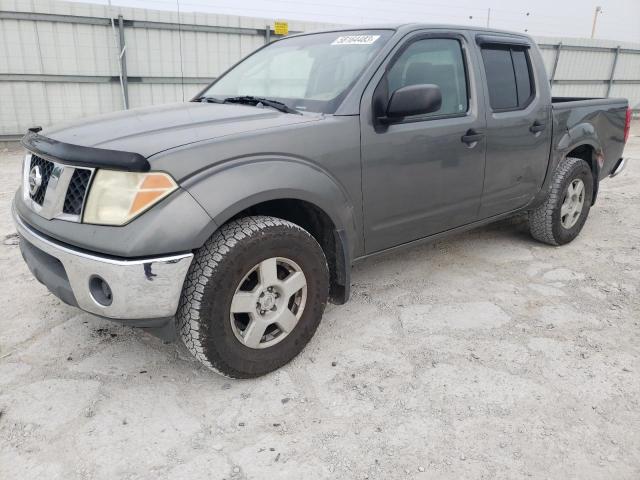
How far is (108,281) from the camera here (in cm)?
200

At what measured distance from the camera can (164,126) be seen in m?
2.38

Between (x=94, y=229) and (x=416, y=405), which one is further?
(x=416, y=405)

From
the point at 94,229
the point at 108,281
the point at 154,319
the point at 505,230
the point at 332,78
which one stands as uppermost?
the point at 332,78

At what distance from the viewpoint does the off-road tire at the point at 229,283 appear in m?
2.14

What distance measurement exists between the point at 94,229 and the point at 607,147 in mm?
4442

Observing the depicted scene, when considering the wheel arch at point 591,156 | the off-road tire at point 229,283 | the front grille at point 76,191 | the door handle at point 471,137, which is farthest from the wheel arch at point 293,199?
the wheel arch at point 591,156

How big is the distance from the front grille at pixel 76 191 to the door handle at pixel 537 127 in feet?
9.82

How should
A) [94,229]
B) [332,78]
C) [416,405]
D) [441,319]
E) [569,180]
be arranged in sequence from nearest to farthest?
1. [94,229]
2. [416,405]
3. [332,78]
4. [441,319]
5. [569,180]

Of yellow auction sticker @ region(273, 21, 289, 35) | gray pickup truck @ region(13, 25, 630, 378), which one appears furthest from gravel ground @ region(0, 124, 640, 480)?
yellow auction sticker @ region(273, 21, 289, 35)

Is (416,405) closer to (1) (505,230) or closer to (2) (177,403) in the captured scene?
(2) (177,403)

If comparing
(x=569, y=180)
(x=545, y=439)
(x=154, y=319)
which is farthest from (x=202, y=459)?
(x=569, y=180)

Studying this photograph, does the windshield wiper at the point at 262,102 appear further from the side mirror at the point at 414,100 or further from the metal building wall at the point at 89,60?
the metal building wall at the point at 89,60

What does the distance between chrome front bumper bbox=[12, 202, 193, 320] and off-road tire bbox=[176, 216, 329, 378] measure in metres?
0.10

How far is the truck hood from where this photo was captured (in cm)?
215
